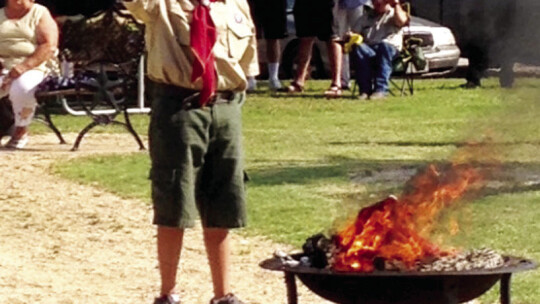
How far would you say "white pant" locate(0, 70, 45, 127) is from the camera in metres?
14.6

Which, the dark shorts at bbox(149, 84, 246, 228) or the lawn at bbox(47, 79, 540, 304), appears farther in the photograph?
the lawn at bbox(47, 79, 540, 304)

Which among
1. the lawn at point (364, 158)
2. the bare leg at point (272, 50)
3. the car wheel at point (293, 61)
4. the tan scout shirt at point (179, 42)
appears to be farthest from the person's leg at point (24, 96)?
the car wheel at point (293, 61)

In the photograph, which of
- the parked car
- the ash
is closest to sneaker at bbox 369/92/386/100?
the parked car

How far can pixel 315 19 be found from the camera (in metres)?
21.5

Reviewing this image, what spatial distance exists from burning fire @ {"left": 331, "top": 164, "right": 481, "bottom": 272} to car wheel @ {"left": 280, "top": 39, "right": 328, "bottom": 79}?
18468 mm

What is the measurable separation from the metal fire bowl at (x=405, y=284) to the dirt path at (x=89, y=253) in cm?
183

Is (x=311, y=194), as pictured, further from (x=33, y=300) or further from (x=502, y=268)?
(x=502, y=268)

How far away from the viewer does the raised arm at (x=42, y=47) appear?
47.9 feet

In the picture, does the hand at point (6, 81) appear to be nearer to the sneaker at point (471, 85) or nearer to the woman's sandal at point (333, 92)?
the woman's sandal at point (333, 92)

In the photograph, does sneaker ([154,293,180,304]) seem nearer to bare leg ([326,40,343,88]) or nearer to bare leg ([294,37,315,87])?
bare leg ([326,40,343,88])

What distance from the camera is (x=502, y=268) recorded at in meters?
6.38

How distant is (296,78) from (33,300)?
45.5ft

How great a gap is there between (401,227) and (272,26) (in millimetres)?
15776

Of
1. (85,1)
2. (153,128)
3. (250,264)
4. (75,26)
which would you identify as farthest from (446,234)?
(85,1)
